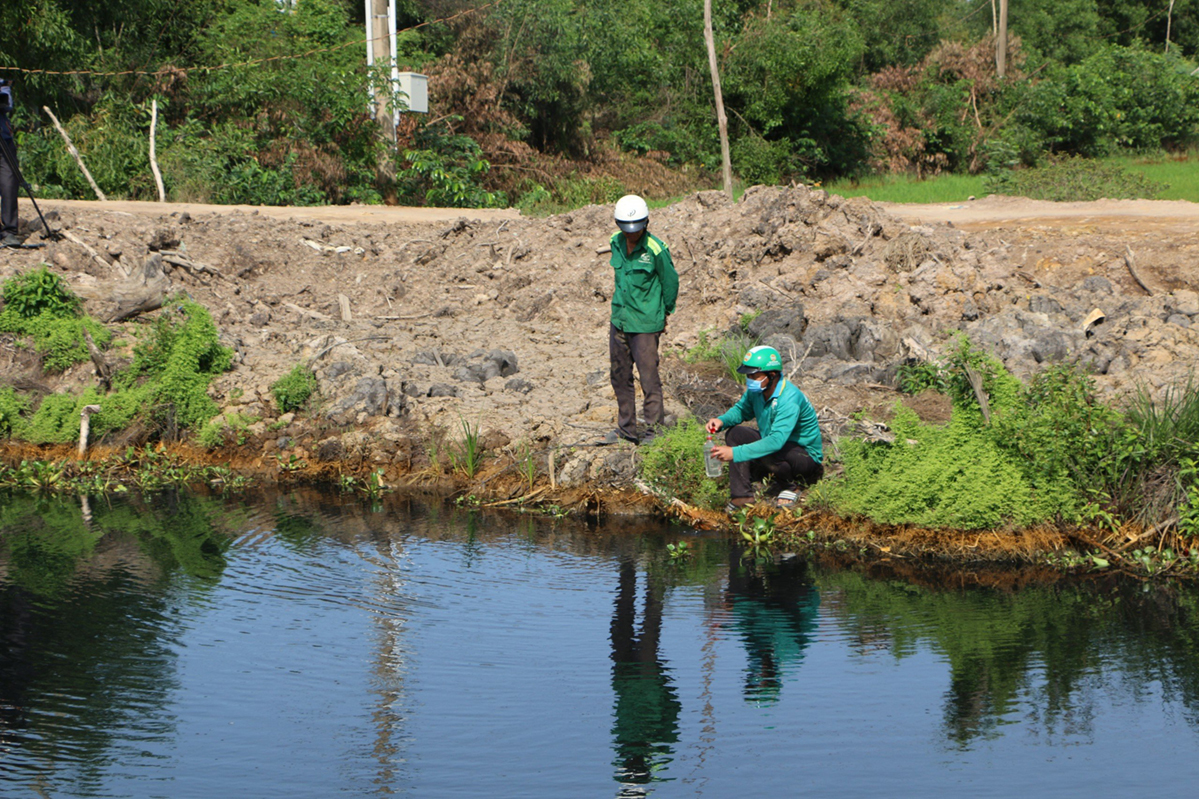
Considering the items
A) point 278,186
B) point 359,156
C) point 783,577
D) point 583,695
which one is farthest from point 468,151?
point 583,695

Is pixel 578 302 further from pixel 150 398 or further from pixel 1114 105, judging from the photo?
pixel 1114 105

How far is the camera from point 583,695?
531 centimetres

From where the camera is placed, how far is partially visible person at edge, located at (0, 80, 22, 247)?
11016mm

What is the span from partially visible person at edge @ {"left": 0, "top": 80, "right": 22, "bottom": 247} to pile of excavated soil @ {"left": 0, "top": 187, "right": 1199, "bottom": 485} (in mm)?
236

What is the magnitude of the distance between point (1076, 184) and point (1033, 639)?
51.2ft

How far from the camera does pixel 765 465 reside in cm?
778

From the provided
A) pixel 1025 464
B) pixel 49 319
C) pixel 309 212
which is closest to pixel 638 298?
pixel 1025 464

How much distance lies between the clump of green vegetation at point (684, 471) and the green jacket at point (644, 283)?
0.81 meters

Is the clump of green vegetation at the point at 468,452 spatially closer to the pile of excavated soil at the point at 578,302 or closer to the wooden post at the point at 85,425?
the pile of excavated soil at the point at 578,302

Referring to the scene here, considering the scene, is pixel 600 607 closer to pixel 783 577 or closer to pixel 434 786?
pixel 783 577

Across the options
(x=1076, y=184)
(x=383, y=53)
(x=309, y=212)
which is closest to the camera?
(x=309, y=212)

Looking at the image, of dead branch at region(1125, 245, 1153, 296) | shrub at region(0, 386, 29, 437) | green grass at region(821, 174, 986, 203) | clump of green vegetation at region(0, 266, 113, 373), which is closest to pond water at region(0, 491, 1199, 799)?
shrub at region(0, 386, 29, 437)

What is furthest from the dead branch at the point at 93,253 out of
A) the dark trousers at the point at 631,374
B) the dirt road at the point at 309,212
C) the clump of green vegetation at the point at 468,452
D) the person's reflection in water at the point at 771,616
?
the person's reflection in water at the point at 771,616

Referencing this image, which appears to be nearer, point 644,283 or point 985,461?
point 985,461
